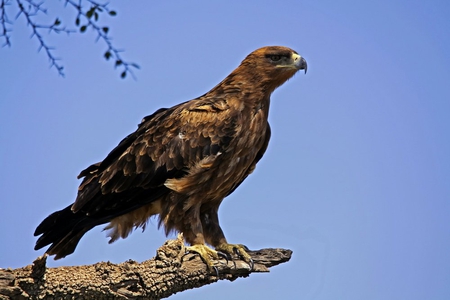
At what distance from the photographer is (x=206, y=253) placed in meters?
6.70

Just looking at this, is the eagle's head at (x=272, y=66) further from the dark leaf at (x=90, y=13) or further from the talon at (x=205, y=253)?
the dark leaf at (x=90, y=13)

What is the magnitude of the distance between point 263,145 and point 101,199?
1.66 metres

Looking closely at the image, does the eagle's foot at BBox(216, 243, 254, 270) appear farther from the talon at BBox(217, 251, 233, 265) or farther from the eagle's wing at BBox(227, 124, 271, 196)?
the eagle's wing at BBox(227, 124, 271, 196)

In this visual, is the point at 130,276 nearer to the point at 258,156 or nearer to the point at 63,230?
the point at 63,230

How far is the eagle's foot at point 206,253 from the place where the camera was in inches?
259

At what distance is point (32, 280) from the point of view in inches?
218

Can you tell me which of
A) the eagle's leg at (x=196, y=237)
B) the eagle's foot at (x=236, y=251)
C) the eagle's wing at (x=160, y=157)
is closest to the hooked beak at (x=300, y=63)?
the eagle's wing at (x=160, y=157)

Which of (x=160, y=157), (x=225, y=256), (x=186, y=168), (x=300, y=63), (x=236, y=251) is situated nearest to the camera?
(x=225, y=256)

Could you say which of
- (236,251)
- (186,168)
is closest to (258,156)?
(186,168)

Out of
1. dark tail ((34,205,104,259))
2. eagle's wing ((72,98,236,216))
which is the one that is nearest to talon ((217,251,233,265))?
eagle's wing ((72,98,236,216))

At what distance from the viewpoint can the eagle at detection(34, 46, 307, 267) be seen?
7180mm

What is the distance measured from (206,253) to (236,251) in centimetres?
44

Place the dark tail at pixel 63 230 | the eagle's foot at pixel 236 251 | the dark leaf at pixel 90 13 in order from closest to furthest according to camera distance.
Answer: the dark leaf at pixel 90 13
the eagle's foot at pixel 236 251
the dark tail at pixel 63 230

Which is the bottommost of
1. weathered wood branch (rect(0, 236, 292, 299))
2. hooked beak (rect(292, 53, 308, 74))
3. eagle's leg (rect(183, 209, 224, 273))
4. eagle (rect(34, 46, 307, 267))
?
weathered wood branch (rect(0, 236, 292, 299))
